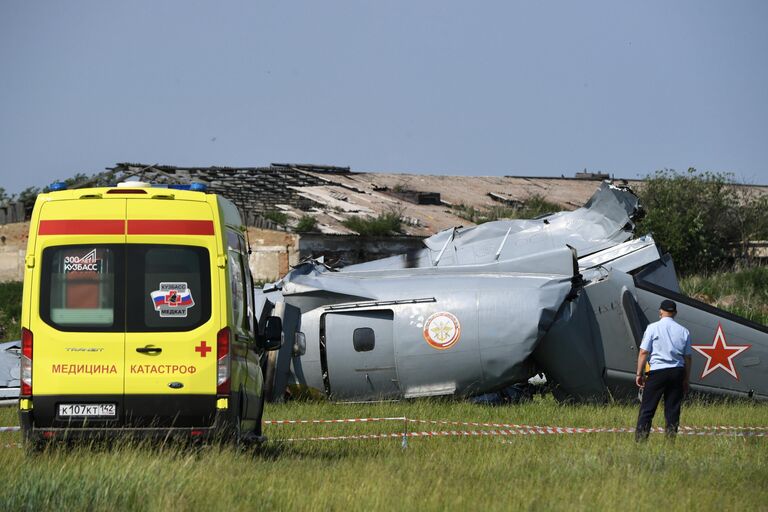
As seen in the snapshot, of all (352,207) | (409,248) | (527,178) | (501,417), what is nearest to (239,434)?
(501,417)

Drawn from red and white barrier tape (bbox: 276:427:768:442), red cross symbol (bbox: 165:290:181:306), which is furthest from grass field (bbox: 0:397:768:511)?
red cross symbol (bbox: 165:290:181:306)

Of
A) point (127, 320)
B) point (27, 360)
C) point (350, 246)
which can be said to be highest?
point (127, 320)

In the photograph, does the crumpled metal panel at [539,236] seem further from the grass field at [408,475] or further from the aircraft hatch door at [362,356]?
the grass field at [408,475]

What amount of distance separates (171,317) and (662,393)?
6127mm

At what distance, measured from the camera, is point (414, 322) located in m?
19.3

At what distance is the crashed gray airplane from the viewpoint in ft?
62.1

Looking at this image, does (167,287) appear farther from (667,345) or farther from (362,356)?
(362,356)

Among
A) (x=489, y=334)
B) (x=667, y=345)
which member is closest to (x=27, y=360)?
(x=667, y=345)

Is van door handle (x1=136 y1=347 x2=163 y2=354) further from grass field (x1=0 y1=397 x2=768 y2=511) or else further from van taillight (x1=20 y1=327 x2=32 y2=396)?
van taillight (x1=20 y1=327 x2=32 y2=396)

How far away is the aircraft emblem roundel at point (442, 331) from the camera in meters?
19.0

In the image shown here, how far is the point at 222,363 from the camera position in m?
11.3

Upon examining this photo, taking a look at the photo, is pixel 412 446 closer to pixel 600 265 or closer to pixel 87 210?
pixel 87 210

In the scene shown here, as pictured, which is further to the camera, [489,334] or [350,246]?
[350,246]

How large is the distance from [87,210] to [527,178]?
49.1 metres
